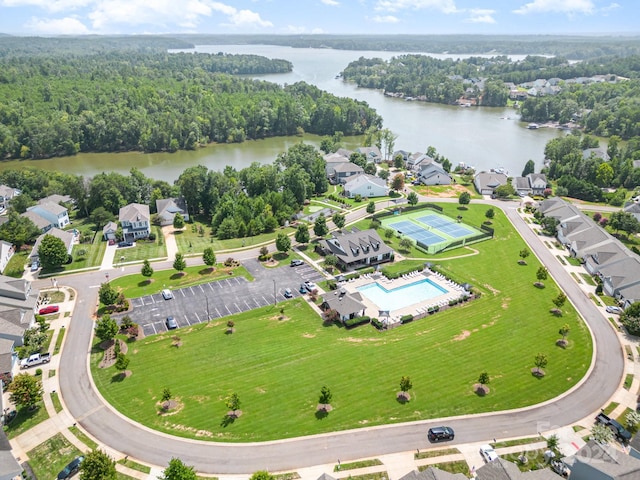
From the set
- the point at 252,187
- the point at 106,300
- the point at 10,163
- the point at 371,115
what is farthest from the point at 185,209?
the point at 371,115

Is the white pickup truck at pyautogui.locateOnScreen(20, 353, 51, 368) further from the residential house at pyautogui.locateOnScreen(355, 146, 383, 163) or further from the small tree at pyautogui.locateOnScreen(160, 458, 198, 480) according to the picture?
the residential house at pyautogui.locateOnScreen(355, 146, 383, 163)

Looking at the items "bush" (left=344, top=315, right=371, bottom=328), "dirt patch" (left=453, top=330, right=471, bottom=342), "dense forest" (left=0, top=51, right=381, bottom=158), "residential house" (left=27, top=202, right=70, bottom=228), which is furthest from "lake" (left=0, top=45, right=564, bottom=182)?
"dirt patch" (left=453, top=330, right=471, bottom=342)

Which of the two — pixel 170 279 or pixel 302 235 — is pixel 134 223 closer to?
pixel 170 279

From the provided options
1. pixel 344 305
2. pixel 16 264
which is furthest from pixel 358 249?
pixel 16 264

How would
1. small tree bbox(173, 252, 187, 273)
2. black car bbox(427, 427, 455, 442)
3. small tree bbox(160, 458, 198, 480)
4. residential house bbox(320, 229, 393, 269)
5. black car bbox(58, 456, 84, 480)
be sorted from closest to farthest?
small tree bbox(160, 458, 198, 480) → black car bbox(58, 456, 84, 480) → black car bbox(427, 427, 455, 442) → small tree bbox(173, 252, 187, 273) → residential house bbox(320, 229, 393, 269)

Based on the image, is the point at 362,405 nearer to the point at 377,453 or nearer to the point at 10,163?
the point at 377,453

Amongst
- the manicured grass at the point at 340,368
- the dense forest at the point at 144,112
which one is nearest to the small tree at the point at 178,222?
the manicured grass at the point at 340,368
